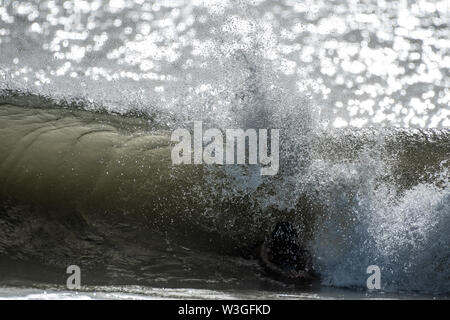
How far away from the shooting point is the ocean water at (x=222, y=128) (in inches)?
99.1

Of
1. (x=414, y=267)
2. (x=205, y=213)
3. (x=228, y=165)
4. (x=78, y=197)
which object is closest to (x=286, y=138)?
(x=228, y=165)

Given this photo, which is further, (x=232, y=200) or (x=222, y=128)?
(x=222, y=128)

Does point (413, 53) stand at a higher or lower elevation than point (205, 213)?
higher

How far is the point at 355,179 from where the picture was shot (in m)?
2.70

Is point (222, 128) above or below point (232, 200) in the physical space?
above

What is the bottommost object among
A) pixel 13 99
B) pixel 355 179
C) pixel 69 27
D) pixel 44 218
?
pixel 44 218

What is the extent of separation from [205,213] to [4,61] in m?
1.47

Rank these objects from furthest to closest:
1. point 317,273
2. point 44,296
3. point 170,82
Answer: point 170,82 → point 317,273 → point 44,296

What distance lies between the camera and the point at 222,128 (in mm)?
2869

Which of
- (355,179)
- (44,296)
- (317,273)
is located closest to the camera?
(44,296)

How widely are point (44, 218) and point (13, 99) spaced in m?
0.81

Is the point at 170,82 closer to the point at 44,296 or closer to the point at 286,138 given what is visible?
the point at 286,138

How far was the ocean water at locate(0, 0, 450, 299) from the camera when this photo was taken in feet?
8.26

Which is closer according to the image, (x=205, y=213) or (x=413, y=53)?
(x=205, y=213)
